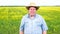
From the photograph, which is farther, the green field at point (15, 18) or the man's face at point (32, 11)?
the green field at point (15, 18)

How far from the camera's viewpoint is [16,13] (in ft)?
9.20

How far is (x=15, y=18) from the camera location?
2.80m

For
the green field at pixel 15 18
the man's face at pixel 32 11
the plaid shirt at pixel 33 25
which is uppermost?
the man's face at pixel 32 11

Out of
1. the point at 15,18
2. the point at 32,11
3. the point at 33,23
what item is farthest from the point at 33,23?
the point at 15,18

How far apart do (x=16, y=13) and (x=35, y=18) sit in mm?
1147

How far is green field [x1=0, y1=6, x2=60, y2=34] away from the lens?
2766mm

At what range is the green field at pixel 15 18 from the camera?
2.77 meters

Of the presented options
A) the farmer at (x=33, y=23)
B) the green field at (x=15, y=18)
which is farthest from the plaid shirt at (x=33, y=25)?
the green field at (x=15, y=18)

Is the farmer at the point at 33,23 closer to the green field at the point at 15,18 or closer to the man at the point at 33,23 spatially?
the man at the point at 33,23

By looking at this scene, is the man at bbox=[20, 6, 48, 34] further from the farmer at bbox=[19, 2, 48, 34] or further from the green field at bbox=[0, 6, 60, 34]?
the green field at bbox=[0, 6, 60, 34]

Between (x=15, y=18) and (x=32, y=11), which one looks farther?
(x=15, y=18)

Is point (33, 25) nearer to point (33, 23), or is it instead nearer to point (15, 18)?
point (33, 23)

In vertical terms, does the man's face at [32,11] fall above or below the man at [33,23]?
above
